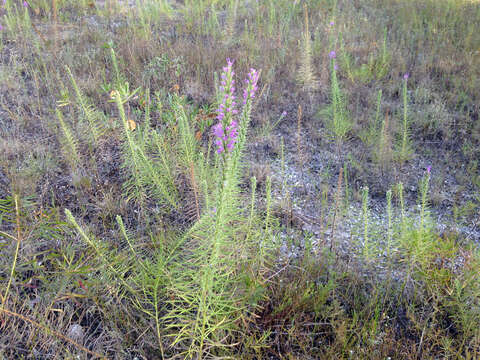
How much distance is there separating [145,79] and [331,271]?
3417mm

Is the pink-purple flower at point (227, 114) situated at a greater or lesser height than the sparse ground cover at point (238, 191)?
greater

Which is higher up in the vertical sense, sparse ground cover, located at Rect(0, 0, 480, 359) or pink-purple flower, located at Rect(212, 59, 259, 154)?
pink-purple flower, located at Rect(212, 59, 259, 154)

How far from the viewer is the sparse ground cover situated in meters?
1.83

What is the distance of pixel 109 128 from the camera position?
334cm

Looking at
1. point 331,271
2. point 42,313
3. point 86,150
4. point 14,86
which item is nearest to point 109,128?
point 86,150

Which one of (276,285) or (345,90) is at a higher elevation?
(345,90)

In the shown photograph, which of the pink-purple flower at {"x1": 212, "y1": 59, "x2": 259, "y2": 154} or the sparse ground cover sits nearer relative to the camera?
the pink-purple flower at {"x1": 212, "y1": 59, "x2": 259, "y2": 154}

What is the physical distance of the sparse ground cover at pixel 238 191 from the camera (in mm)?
1827

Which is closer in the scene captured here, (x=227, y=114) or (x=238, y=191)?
(x=227, y=114)

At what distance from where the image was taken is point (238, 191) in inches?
73.1

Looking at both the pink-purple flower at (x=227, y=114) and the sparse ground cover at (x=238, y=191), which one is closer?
the pink-purple flower at (x=227, y=114)

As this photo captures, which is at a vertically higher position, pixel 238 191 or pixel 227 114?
pixel 227 114

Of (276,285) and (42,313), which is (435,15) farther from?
(42,313)

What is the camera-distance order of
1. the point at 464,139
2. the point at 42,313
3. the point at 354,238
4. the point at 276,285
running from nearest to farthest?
the point at 42,313 → the point at 276,285 → the point at 354,238 → the point at 464,139
